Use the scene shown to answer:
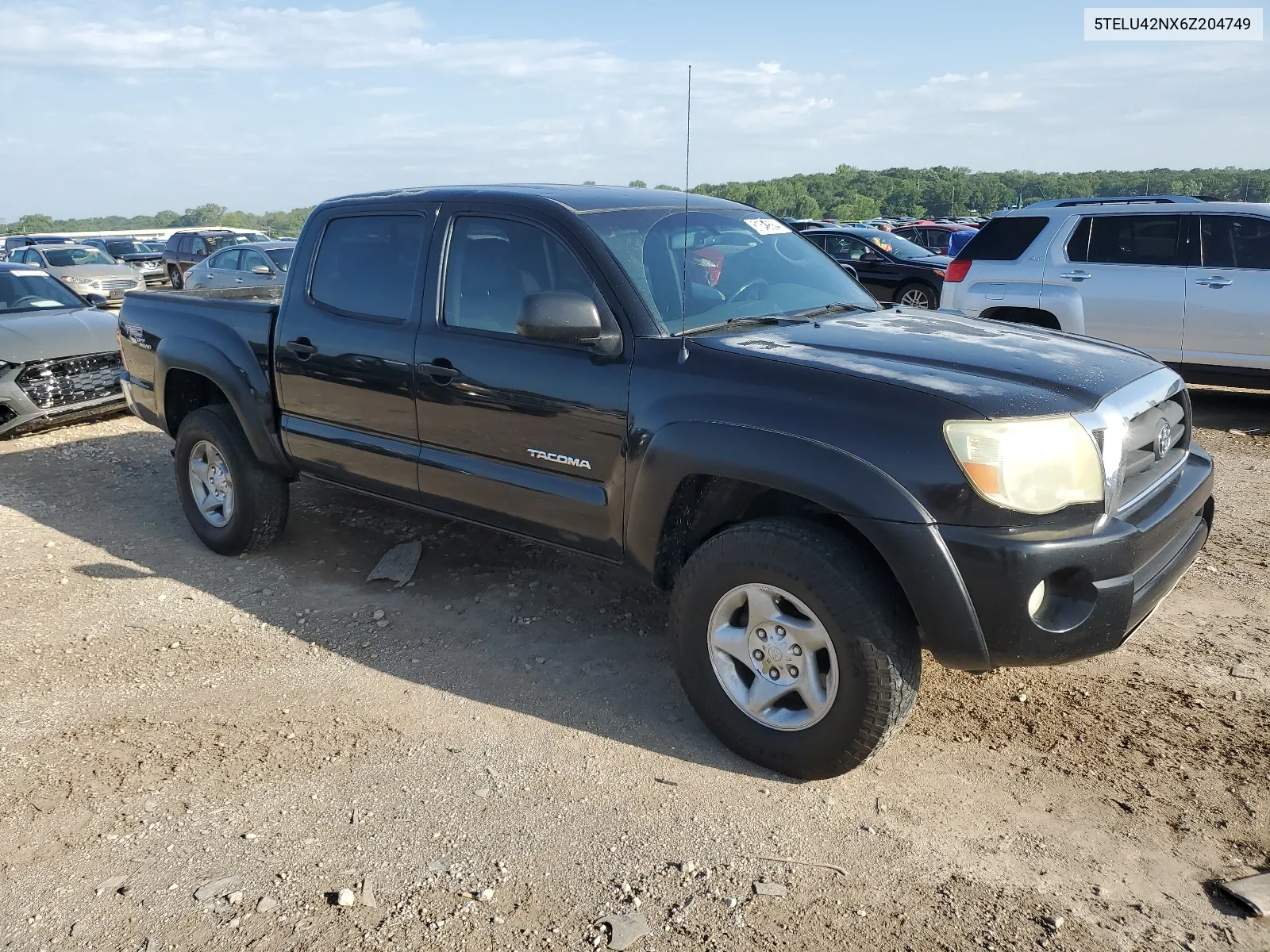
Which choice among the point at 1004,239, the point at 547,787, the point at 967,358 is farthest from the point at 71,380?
the point at 1004,239

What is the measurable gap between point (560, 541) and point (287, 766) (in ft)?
4.10

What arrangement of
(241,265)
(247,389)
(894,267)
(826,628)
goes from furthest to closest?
(241,265) < (894,267) < (247,389) < (826,628)

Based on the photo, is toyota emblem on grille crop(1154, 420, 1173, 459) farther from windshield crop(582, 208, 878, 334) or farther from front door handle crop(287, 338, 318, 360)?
front door handle crop(287, 338, 318, 360)

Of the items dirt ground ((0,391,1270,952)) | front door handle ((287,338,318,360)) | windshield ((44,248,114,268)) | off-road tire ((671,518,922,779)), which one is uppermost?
windshield ((44,248,114,268))

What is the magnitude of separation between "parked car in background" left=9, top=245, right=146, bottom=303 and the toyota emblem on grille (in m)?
17.2

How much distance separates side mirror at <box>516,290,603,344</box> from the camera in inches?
135

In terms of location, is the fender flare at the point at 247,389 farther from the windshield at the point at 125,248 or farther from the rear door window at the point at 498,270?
the windshield at the point at 125,248

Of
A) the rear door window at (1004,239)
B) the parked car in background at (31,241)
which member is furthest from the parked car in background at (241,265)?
the parked car in background at (31,241)


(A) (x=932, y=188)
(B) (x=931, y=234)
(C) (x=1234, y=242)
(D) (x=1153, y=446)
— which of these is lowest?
(D) (x=1153, y=446)

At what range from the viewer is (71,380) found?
817 centimetres

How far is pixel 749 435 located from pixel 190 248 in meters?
24.5

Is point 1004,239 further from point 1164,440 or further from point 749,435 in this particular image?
point 749,435

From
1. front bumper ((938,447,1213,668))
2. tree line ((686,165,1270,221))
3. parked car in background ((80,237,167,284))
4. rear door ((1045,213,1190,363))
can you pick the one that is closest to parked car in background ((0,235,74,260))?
parked car in background ((80,237,167,284))

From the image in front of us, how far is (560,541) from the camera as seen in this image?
3.86 meters
